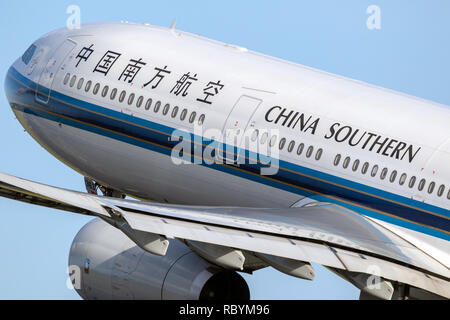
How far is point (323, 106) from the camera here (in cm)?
2462

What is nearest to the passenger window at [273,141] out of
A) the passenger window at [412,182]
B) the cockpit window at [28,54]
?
the passenger window at [412,182]

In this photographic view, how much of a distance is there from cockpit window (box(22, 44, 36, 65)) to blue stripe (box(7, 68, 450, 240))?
498 millimetres

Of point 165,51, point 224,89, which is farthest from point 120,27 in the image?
point 224,89

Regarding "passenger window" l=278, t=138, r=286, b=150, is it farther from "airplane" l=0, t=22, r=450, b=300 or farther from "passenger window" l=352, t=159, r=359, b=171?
"passenger window" l=352, t=159, r=359, b=171

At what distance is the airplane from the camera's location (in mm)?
20172

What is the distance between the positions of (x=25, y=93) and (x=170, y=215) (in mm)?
13026

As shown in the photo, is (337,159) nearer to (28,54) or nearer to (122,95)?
(122,95)

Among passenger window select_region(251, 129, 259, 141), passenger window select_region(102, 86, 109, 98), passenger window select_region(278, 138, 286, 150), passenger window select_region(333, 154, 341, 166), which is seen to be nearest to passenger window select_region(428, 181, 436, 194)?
passenger window select_region(333, 154, 341, 166)

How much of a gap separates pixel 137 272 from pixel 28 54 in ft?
29.6

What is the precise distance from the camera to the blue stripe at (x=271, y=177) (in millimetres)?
22641

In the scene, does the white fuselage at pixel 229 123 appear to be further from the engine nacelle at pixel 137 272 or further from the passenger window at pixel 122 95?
the engine nacelle at pixel 137 272

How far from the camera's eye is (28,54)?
30859 mm

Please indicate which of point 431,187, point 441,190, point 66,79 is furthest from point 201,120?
point 441,190

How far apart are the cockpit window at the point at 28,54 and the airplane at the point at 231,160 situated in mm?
91
